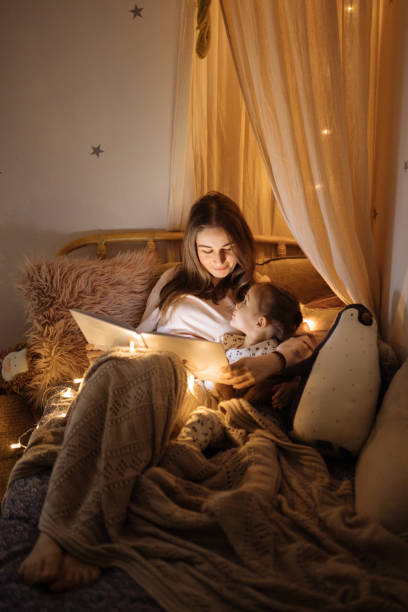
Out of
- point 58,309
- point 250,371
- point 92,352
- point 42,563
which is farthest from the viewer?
point 58,309

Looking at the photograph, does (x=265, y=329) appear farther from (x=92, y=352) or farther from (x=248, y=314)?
(x=92, y=352)

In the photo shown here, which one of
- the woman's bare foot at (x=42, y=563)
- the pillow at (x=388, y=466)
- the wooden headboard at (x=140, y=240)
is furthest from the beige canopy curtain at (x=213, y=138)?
the woman's bare foot at (x=42, y=563)

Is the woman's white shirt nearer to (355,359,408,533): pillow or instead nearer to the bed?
the bed

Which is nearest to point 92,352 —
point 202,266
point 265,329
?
point 202,266

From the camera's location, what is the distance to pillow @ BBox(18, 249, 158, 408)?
6.02ft

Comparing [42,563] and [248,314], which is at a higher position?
[248,314]

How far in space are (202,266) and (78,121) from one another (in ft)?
3.40

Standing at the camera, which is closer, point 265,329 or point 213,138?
point 265,329

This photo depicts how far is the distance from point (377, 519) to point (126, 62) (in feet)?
7.20

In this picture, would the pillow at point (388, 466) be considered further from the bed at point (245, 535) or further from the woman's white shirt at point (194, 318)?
the woman's white shirt at point (194, 318)

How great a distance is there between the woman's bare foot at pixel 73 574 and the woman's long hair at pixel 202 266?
111 centimetres

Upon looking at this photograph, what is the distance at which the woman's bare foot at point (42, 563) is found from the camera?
2.74 feet

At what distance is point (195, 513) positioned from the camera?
Result: 0.97m

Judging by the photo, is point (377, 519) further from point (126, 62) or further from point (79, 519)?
point (126, 62)
